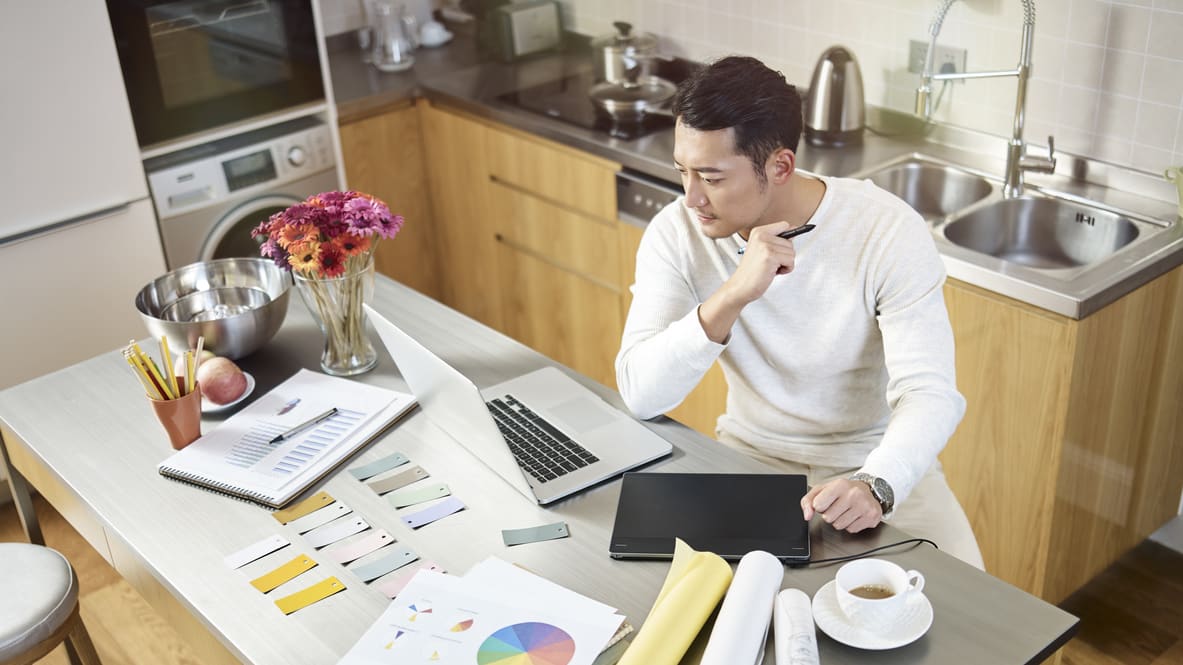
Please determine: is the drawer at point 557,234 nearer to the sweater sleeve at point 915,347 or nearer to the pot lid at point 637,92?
the pot lid at point 637,92

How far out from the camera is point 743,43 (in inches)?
130

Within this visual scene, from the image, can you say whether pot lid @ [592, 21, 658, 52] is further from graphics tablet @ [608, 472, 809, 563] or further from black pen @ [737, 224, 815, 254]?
graphics tablet @ [608, 472, 809, 563]

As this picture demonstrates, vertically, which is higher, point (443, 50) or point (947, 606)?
point (443, 50)

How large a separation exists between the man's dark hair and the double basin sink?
694mm

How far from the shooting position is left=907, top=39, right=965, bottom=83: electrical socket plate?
2.81 metres

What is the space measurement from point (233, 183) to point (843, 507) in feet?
7.45

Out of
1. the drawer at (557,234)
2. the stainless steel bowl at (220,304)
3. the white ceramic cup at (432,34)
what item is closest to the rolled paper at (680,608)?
the stainless steel bowl at (220,304)

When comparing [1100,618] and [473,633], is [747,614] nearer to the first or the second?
[473,633]

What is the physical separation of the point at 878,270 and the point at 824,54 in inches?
44.9

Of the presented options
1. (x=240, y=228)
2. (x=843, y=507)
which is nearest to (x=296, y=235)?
(x=843, y=507)

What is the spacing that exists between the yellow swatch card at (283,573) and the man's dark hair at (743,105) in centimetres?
84

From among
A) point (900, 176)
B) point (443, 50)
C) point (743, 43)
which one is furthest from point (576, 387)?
point (443, 50)

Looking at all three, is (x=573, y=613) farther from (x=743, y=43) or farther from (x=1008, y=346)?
(x=743, y=43)

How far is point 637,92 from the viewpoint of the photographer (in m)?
3.21
